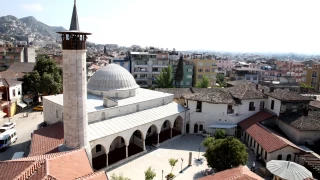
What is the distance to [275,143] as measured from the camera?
23.1 metres

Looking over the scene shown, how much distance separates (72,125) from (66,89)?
2.87m

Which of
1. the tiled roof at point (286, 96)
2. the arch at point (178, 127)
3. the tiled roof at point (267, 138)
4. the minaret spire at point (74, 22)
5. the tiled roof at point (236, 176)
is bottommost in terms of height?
the arch at point (178, 127)

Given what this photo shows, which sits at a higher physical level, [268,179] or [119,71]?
[119,71]

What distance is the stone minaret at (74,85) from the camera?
1747 cm

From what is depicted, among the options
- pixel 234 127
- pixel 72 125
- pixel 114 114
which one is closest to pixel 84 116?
pixel 72 125

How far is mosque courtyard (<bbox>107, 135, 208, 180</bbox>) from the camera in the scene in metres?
21.3

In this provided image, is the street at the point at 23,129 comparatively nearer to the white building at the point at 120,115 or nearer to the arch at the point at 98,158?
the white building at the point at 120,115

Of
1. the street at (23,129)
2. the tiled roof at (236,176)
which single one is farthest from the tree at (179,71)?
the tiled roof at (236,176)

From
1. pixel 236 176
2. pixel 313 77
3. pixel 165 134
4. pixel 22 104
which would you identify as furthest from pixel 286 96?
pixel 313 77

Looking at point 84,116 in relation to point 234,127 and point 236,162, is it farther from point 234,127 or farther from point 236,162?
point 234,127

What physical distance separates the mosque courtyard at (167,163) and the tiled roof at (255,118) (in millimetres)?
6057

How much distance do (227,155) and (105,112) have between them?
12.5m

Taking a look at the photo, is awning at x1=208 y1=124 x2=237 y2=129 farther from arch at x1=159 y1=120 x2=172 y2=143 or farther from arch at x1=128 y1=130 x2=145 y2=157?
arch at x1=128 y1=130 x2=145 y2=157

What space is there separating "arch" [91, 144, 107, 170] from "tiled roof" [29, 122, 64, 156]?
3874 millimetres
